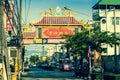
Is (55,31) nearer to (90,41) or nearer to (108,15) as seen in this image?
(90,41)

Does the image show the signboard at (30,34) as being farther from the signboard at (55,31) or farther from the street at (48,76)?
the street at (48,76)

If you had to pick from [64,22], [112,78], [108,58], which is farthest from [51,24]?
[112,78]

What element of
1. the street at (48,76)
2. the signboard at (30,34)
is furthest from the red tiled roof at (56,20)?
the street at (48,76)

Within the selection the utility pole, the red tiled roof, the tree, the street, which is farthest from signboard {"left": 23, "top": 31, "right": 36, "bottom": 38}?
the utility pole

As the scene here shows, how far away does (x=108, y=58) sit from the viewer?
81125 mm

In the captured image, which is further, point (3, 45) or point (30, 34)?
point (30, 34)

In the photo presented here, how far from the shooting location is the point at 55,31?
75.8 m

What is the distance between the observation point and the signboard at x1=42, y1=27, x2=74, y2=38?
2975 inches

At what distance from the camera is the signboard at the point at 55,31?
75.6 metres

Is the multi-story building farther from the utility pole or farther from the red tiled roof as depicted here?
the utility pole

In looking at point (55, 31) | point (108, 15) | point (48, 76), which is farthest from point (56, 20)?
point (108, 15)

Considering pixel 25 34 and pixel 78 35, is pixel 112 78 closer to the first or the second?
pixel 78 35

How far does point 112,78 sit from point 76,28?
37.4m

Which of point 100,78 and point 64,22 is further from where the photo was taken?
point 64,22
